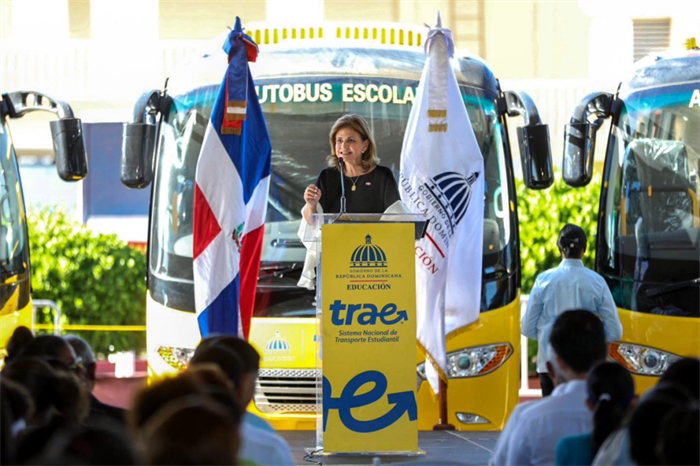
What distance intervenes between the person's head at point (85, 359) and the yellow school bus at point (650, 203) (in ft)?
16.3

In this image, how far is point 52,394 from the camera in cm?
443

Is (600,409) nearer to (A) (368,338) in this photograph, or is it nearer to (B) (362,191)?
(A) (368,338)

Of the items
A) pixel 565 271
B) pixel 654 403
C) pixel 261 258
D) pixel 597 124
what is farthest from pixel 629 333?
pixel 654 403

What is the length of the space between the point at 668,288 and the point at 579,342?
185 inches

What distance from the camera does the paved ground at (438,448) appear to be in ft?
23.6

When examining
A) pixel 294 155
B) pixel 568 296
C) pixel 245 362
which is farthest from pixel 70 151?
pixel 245 362

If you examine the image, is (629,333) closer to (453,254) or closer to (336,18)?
(453,254)

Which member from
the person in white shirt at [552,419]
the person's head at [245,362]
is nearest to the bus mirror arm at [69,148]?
the person's head at [245,362]

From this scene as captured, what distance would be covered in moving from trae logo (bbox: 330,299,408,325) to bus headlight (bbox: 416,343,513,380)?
2.25m

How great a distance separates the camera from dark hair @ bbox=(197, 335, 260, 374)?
4.97 metres

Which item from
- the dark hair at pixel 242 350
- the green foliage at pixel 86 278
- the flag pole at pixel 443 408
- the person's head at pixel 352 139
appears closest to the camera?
the dark hair at pixel 242 350

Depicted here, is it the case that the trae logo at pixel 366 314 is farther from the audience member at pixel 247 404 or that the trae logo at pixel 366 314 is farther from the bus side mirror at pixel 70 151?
the bus side mirror at pixel 70 151

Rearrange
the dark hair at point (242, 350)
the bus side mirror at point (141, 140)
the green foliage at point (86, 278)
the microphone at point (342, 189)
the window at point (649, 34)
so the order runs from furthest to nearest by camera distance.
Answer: the window at point (649, 34) < the green foliage at point (86, 278) < the bus side mirror at point (141, 140) < the microphone at point (342, 189) < the dark hair at point (242, 350)

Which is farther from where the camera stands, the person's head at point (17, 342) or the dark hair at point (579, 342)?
the person's head at point (17, 342)
